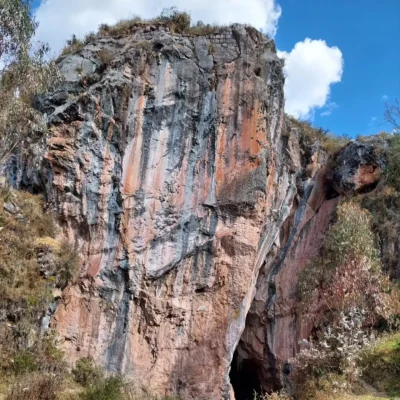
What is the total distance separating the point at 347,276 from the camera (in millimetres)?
14578

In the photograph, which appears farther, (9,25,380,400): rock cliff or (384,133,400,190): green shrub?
(384,133,400,190): green shrub

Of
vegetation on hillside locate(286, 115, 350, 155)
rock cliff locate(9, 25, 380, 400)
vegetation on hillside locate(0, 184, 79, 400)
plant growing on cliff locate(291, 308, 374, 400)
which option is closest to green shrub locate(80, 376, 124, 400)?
vegetation on hillside locate(0, 184, 79, 400)

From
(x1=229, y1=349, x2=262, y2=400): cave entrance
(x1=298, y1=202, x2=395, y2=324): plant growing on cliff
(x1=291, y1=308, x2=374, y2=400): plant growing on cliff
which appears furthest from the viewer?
(x1=229, y1=349, x2=262, y2=400): cave entrance

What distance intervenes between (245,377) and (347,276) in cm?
697

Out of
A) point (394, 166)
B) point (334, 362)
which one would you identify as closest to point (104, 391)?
point (334, 362)

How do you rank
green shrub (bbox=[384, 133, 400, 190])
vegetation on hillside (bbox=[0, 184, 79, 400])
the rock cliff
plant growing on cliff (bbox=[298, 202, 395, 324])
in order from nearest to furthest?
vegetation on hillside (bbox=[0, 184, 79, 400]) → the rock cliff → plant growing on cliff (bbox=[298, 202, 395, 324]) → green shrub (bbox=[384, 133, 400, 190])

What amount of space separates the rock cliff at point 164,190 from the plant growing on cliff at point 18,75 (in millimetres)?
738

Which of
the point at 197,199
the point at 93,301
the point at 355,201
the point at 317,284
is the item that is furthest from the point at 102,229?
the point at 355,201

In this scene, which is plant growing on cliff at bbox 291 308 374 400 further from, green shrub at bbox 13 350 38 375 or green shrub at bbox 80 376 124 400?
green shrub at bbox 13 350 38 375

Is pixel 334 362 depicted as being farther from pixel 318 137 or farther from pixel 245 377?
pixel 318 137

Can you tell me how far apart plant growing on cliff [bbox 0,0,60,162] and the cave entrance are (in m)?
11.7

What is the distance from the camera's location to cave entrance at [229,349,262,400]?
1730 cm

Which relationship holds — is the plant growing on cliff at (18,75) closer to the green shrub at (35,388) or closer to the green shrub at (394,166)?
the green shrub at (35,388)

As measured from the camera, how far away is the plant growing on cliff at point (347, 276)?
46.4ft
